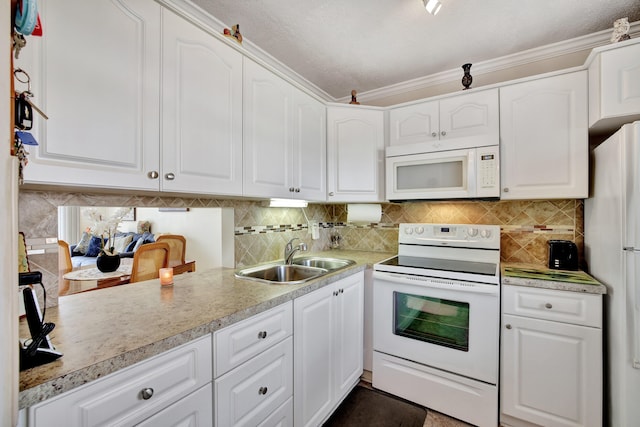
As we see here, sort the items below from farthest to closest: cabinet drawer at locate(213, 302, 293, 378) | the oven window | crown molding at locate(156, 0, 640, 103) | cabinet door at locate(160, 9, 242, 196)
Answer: the oven window
crown molding at locate(156, 0, 640, 103)
cabinet door at locate(160, 9, 242, 196)
cabinet drawer at locate(213, 302, 293, 378)

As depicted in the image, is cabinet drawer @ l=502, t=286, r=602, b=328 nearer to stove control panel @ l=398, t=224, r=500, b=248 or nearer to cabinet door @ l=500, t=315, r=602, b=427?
cabinet door @ l=500, t=315, r=602, b=427

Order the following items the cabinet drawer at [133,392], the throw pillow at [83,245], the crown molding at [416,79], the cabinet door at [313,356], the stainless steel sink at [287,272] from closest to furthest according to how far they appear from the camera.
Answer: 1. the cabinet drawer at [133,392]
2. the cabinet door at [313,356]
3. the crown molding at [416,79]
4. the stainless steel sink at [287,272]
5. the throw pillow at [83,245]

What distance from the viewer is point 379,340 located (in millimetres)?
2004

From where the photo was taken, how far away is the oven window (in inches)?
68.8

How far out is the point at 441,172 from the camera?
6.81ft

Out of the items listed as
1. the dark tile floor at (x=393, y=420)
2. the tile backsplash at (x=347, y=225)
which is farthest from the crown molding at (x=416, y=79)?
the dark tile floor at (x=393, y=420)

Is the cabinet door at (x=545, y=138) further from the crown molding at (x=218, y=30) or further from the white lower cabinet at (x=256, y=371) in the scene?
the white lower cabinet at (x=256, y=371)

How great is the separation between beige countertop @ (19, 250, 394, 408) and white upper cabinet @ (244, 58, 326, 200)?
57 centimetres

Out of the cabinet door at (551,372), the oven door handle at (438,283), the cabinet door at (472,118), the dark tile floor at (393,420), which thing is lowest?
the dark tile floor at (393,420)

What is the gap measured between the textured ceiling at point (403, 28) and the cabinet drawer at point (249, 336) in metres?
1.69

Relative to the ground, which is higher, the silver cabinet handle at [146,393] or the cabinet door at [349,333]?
the silver cabinet handle at [146,393]

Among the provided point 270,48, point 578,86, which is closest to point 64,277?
point 270,48

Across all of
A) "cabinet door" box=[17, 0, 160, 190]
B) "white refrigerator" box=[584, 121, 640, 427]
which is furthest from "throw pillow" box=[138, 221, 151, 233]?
"white refrigerator" box=[584, 121, 640, 427]

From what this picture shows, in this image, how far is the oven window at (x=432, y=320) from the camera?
175 cm
